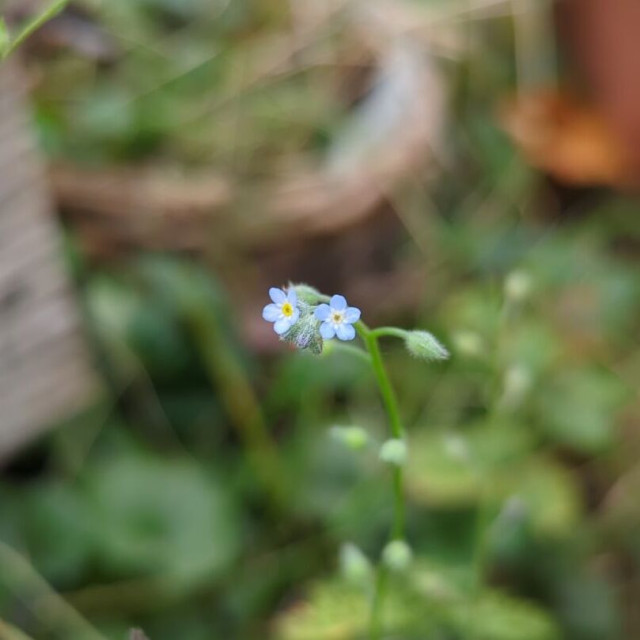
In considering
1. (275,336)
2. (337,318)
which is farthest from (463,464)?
(337,318)

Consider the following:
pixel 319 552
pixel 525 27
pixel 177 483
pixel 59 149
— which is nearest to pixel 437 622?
pixel 319 552

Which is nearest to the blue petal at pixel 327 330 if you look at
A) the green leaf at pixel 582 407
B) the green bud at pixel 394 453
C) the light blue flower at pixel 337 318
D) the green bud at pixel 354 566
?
the light blue flower at pixel 337 318

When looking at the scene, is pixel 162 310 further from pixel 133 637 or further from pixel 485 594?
pixel 133 637

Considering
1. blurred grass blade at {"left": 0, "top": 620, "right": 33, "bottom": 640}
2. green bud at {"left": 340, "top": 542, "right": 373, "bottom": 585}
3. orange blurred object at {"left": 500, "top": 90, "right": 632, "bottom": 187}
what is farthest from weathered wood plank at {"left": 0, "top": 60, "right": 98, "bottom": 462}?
orange blurred object at {"left": 500, "top": 90, "right": 632, "bottom": 187}

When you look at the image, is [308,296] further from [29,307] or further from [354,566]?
[29,307]

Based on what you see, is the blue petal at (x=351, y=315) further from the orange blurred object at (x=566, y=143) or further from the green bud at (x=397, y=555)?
the orange blurred object at (x=566, y=143)

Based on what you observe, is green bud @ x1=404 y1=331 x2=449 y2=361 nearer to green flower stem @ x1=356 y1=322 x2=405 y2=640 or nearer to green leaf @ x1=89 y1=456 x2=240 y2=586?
green flower stem @ x1=356 y1=322 x2=405 y2=640
